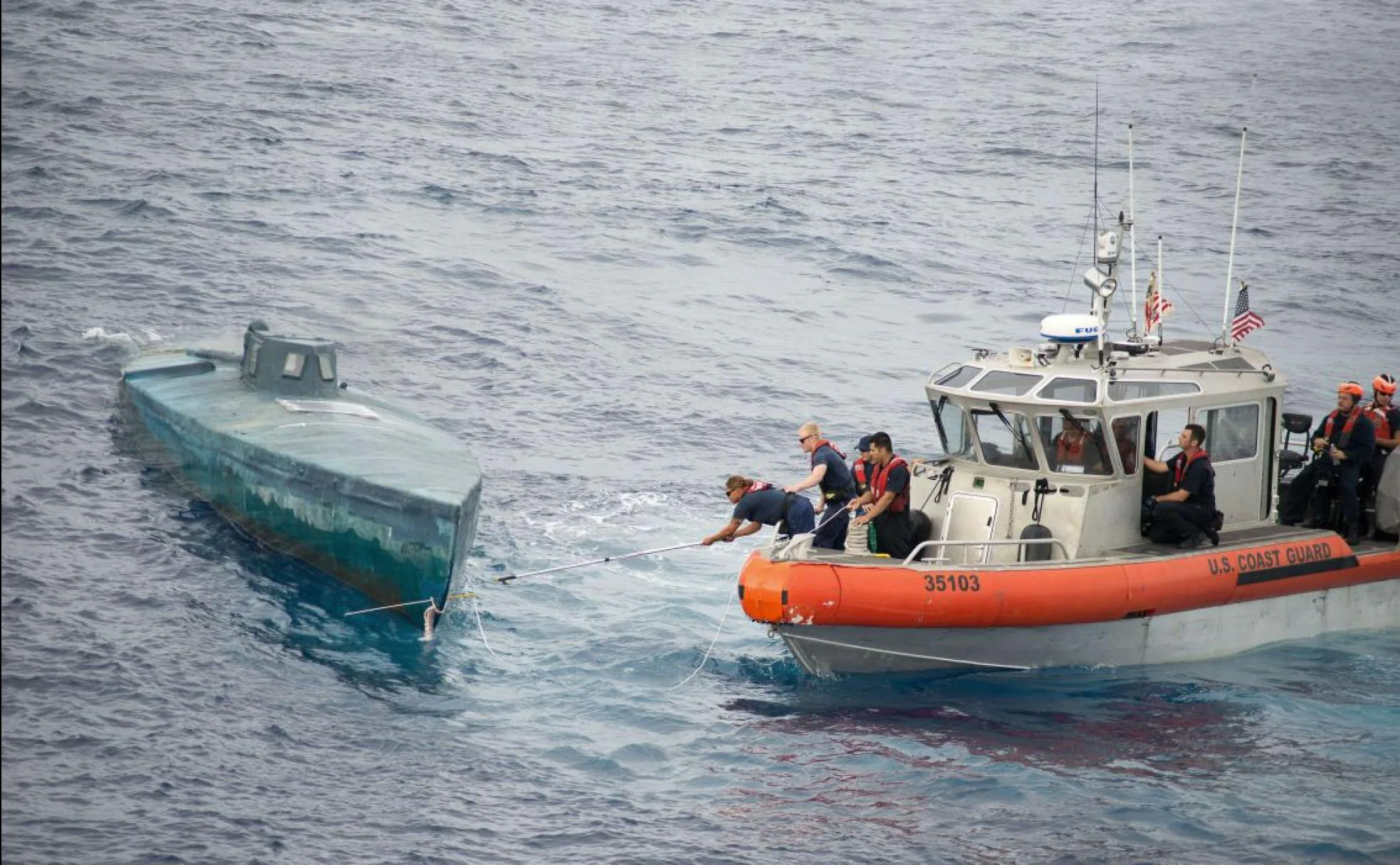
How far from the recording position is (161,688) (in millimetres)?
16719

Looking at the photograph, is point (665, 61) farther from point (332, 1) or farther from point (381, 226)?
point (381, 226)

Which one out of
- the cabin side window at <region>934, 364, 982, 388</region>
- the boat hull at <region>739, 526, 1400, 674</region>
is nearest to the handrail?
the boat hull at <region>739, 526, 1400, 674</region>

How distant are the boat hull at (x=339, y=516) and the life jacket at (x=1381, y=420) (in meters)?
11.6

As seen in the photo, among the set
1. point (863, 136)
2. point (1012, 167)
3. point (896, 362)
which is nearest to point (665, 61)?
point (863, 136)

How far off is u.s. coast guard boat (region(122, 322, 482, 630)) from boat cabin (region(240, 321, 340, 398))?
0.6 inches

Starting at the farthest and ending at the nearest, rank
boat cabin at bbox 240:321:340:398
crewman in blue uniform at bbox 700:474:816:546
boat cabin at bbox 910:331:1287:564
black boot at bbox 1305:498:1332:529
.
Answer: boat cabin at bbox 240:321:340:398, black boot at bbox 1305:498:1332:529, boat cabin at bbox 910:331:1287:564, crewman in blue uniform at bbox 700:474:816:546

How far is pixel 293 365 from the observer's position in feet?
81.5

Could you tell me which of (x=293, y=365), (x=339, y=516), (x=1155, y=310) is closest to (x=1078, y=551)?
(x=1155, y=310)

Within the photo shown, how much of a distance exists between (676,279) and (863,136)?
50.7 ft

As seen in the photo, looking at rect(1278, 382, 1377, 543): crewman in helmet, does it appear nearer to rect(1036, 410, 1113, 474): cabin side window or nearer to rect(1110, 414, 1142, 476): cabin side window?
rect(1110, 414, 1142, 476): cabin side window

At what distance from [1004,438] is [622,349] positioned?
15153 mm

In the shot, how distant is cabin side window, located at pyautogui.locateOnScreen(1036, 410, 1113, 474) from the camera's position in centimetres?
1781

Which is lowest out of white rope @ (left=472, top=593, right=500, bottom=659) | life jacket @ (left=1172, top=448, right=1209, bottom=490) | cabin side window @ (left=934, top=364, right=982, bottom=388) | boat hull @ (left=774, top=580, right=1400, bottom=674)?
white rope @ (left=472, top=593, right=500, bottom=659)

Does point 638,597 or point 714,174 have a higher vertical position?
point 714,174
